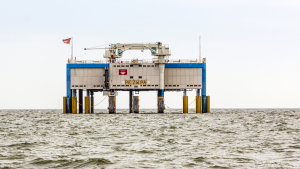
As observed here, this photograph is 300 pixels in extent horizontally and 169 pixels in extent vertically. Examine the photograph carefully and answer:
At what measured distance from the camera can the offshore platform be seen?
8156 centimetres

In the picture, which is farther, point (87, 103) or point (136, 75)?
point (87, 103)

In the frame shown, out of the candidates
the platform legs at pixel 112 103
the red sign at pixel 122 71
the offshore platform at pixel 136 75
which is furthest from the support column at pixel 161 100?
the platform legs at pixel 112 103

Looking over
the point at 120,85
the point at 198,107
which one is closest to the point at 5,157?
the point at 120,85

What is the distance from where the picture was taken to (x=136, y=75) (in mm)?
81500

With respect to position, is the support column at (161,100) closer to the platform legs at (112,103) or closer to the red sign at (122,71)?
the red sign at (122,71)

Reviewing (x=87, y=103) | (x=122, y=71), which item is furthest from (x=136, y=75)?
(x=87, y=103)

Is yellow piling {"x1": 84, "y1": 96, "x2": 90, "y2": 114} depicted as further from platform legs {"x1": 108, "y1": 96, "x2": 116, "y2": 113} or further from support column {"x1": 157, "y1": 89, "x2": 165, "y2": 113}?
support column {"x1": 157, "y1": 89, "x2": 165, "y2": 113}

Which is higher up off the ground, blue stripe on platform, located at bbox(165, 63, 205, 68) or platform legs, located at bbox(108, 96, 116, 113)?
blue stripe on platform, located at bbox(165, 63, 205, 68)

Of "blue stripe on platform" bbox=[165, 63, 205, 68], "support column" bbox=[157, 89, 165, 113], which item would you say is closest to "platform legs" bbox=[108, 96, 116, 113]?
"support column" bbox=[157, 89, 165, 113]

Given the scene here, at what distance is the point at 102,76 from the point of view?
82.8m

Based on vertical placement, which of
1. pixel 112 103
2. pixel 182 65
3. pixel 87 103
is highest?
pixel 182 65

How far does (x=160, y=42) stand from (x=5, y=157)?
65.0m

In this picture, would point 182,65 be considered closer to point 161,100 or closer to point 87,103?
point 161,100

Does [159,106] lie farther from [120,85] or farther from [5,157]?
[5,157]
